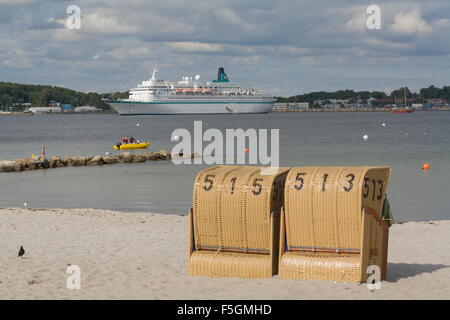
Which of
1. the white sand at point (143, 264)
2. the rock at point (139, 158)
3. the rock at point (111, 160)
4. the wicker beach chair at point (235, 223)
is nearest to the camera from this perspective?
the white sand at point (143, 264)

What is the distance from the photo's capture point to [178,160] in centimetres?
3934

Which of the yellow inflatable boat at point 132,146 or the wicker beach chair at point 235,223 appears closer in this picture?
the wicker beach chair at point 235,223

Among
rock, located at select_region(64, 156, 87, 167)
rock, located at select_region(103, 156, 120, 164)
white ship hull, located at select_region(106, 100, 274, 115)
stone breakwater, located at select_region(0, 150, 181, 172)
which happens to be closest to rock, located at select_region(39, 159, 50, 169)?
stone breakwater, located at select_region(0, 150, 181, 172)

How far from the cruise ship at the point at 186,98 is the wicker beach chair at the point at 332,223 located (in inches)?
5699

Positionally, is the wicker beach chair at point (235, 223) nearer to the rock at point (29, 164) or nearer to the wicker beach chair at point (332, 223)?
the wicker beach chair at point (332, 223)

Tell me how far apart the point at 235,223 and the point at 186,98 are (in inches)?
5793

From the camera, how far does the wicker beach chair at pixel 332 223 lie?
8.33 metres

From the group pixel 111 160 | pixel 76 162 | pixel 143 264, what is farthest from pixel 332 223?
pixel 111 160

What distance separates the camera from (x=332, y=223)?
845 cm

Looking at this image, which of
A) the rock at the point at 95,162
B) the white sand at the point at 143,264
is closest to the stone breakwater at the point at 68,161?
the rock at the point at 95,162

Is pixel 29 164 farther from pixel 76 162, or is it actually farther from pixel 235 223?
pixel 235 223
